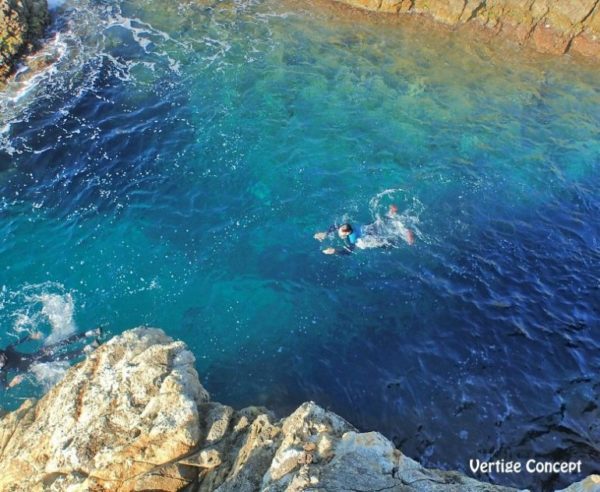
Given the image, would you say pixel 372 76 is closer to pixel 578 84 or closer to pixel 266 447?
pixel 578 84

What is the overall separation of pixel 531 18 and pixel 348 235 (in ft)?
71.8

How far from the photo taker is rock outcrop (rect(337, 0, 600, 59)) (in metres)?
30.0

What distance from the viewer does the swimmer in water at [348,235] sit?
19.1 meters

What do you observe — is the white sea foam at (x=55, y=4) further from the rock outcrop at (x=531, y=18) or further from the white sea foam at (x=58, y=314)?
the white sea foam at (x=58, y=314)

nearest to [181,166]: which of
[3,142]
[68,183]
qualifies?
[68,183]

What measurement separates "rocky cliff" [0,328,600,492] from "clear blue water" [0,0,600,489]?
3.04 m

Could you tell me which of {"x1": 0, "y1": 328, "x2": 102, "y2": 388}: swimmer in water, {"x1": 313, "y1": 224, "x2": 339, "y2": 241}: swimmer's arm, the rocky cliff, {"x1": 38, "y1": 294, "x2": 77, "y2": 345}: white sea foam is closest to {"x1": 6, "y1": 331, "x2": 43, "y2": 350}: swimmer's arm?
{"x1": 0, "y1": 328, "x2": 102, "y2": 388}: swimmer in water

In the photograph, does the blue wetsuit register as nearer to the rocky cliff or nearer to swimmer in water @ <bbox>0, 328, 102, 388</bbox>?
the rocky cliff

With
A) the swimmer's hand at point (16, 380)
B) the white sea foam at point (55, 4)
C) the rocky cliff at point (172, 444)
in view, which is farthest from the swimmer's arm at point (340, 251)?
the white sea foam at point (55, 4)

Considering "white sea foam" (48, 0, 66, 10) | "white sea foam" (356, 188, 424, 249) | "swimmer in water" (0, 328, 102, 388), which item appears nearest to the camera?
"swimmer in water" (0, 328, 102, 388)

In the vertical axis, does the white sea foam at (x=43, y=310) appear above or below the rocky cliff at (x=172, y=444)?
below

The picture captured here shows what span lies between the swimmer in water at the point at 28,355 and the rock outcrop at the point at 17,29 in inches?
679

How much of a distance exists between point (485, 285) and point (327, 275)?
584 cm

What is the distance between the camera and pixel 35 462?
1182 centimetres
